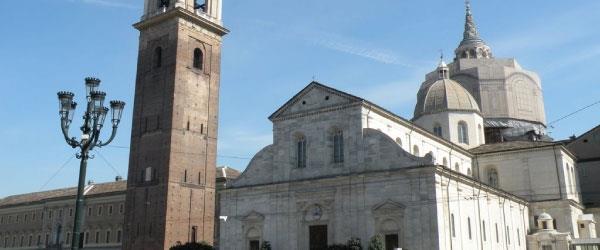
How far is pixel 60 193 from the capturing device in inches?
2384

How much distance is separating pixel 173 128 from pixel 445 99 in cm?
2014

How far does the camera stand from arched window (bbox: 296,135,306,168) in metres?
32.3

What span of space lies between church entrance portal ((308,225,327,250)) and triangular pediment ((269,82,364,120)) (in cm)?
644

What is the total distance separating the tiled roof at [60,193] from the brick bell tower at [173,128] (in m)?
14.2

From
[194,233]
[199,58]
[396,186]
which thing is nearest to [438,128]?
[396,186]

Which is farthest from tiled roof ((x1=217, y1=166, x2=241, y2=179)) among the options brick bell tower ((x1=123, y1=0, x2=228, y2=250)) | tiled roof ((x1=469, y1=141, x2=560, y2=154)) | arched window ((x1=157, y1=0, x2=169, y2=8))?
tiled roof ((x1=469, y1=141, x2=560, y2=154))

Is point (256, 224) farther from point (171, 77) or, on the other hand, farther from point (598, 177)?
point (598, 177)

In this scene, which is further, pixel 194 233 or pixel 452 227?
pixel 194 233

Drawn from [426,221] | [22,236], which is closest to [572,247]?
[426,221]

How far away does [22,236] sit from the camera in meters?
61.6

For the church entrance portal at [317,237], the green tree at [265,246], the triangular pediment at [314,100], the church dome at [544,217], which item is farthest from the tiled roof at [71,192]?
the church dome at [544,217]

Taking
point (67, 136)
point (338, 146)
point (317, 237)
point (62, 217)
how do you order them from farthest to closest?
point (62, 217), point (338, 146), point (317, 237), point (67, 136)

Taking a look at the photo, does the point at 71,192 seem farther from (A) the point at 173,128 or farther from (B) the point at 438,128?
(B) the point at 438,128

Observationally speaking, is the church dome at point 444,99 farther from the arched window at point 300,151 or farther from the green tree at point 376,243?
the green tree at point 376,243
